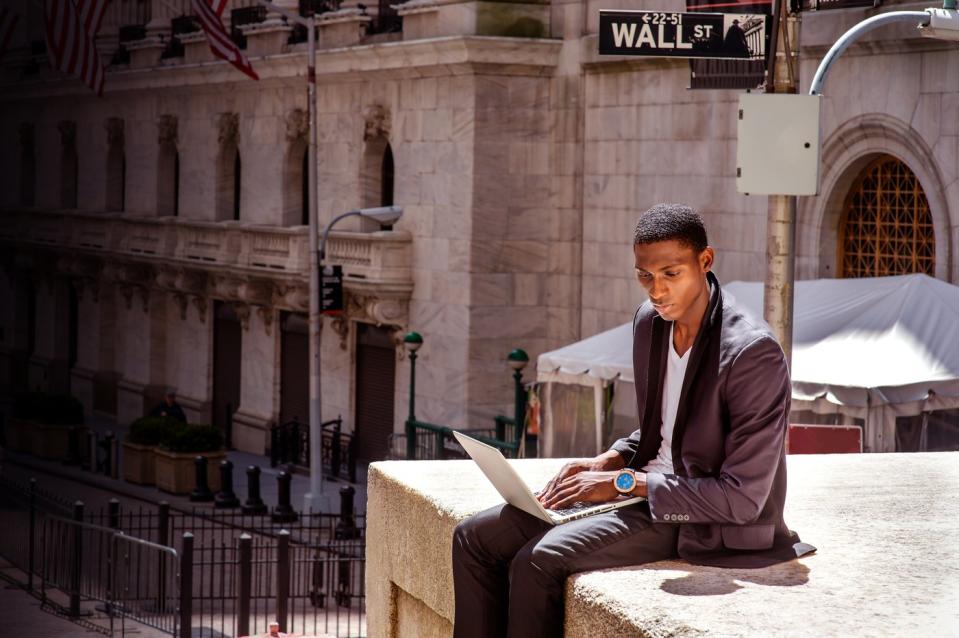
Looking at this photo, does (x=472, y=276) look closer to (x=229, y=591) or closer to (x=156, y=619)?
(x=229, y=591)

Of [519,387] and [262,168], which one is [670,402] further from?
[262,168]

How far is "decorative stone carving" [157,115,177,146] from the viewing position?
141 ft

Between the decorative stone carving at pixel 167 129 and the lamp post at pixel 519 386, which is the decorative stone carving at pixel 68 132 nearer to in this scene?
the decorative stone carving at pixel 167 129

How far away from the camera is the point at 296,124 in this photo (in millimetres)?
36188

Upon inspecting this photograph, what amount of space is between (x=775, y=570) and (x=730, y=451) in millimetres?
425

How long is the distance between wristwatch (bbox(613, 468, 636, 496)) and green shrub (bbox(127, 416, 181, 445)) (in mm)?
27105

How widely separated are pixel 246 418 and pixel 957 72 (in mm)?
21577

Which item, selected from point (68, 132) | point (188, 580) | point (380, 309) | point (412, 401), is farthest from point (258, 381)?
point (188, 580)

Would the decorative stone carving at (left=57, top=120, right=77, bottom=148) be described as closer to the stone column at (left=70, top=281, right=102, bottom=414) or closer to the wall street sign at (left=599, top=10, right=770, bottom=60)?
the stone column at (left=70, top=281, right=102, bottom=414)

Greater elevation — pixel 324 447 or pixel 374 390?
pixel 374 390

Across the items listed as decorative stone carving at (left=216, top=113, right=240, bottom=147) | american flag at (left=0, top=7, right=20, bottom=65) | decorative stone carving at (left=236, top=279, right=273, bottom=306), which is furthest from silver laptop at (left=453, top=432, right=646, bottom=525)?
decorative stone carving at (left=216, top=113, right=240, bottom=147)

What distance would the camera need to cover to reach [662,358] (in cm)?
571

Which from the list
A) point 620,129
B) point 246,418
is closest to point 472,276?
point 620,129

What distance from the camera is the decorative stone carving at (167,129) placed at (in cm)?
4291
